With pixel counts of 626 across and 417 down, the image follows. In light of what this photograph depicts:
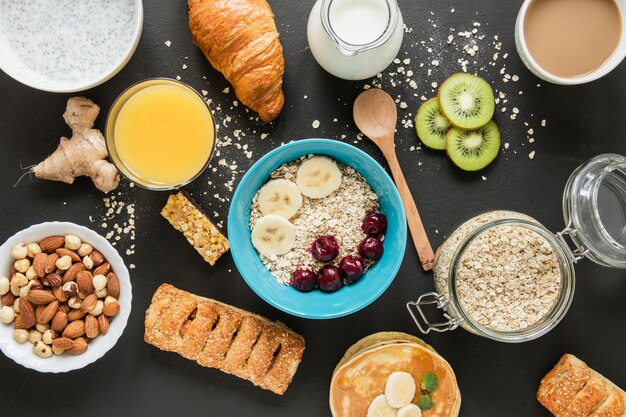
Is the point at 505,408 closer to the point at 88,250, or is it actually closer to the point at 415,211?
the point at 415,211

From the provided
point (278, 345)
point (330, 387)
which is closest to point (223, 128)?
point (278, 345)

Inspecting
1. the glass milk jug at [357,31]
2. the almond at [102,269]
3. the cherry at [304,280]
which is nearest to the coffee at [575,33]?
the glass milk jug at [357,31]

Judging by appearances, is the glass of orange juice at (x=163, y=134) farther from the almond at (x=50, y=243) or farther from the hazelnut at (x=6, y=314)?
the hazelnut at (x=6, y=314)

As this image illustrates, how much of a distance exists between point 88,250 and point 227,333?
54 cm

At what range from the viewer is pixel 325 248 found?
2006 mm

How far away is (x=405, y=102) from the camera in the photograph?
2193 mm

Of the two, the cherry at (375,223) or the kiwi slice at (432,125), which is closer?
the cherry at (375,223)

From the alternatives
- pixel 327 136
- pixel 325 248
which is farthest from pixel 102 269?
pixel 327 136

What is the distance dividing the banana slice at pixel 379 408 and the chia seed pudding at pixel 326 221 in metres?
0.46

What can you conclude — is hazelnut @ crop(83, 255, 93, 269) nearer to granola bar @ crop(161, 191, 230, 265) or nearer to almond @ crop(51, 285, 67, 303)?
almond @ crop(51, 285, 67, 303)

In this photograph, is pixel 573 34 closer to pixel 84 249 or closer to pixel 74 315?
pixel 84 249

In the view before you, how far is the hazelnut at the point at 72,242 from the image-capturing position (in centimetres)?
209

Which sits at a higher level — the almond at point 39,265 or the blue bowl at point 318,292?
the blue bowl at point 318,292

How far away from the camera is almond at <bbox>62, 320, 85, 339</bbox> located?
2.08m
